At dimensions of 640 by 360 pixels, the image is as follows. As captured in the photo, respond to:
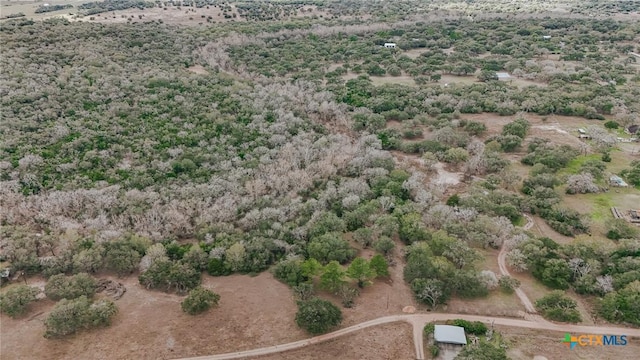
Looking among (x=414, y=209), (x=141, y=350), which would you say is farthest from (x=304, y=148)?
(x=141, y=350)

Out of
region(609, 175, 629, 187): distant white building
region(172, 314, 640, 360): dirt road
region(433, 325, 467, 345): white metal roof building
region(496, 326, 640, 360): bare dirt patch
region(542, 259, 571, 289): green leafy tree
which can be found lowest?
region(496, 326, 640, 360): bare dirt patch

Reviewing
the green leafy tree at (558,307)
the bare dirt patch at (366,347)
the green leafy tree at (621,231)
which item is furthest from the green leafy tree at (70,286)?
the green leafy tree at (621,231)

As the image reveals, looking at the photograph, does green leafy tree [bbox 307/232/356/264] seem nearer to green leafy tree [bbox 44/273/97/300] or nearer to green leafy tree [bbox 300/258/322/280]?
green leafy tree [bbox 300/258/322/280]

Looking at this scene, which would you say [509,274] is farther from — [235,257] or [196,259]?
[196,259]

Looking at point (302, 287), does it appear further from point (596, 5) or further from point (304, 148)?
point (596, 5)

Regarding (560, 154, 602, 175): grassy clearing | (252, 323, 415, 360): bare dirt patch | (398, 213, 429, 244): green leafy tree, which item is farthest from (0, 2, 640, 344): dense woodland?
(252, 323, 415, 360): bare dirt patch

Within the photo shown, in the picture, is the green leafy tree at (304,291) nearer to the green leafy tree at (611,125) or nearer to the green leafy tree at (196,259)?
the green leafy tree at (196,259)
